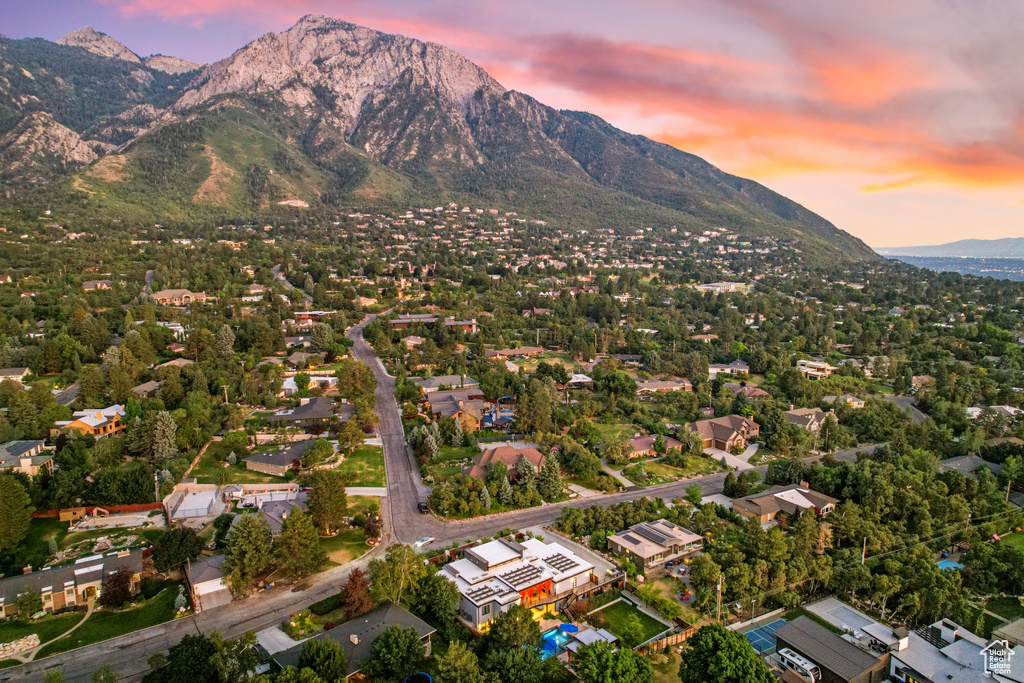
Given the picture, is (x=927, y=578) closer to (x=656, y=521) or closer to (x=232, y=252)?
(x=656, y=521)

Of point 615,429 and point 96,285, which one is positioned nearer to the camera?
point 615,429

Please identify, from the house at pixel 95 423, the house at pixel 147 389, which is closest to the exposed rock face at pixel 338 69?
the house at pixel 147 389

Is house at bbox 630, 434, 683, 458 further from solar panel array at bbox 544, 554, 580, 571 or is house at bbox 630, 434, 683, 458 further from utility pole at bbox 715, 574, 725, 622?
utility pole at bbox 715, 574, 725, 622

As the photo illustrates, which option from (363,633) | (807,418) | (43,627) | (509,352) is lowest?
(43,627)

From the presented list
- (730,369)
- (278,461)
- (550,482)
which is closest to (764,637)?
(550,482)

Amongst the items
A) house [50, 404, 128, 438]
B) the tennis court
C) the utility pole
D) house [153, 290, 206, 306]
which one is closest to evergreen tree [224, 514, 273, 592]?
the utility pole

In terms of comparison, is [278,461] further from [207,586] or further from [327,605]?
[327,605]
